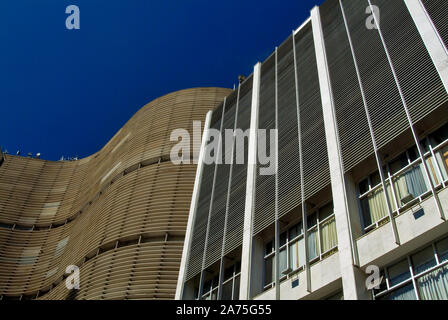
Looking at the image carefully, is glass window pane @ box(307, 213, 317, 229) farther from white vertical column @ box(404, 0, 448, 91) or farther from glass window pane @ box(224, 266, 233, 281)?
white vertical column @ box(404, 0, 448, 91)

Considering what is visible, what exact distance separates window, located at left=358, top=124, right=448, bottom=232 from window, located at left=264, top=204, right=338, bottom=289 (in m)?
1.27

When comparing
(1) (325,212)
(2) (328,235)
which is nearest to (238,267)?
(1) (325,212)

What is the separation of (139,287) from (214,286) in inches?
238

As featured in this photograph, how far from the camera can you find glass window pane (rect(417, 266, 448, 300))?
10039mm

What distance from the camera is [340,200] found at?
13453 mm

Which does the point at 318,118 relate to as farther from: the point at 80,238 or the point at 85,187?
the point at 85,187

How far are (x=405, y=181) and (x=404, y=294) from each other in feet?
10.4

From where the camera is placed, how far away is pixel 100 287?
23812 millimetres

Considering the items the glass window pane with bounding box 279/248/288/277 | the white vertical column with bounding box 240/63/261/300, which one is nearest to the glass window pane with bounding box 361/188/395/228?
the glass window pane with bounding box 279/248/288/277

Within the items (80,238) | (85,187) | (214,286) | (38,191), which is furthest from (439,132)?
(38,191)

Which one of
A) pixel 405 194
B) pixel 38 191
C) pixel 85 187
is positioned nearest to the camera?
pixel 405 194

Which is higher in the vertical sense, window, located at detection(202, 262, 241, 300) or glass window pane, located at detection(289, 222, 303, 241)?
glass window pane, located at detection(289, 222, 303, 241)

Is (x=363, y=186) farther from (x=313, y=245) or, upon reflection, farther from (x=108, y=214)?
(x=108, y=214)

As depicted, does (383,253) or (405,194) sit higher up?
Answer: (405,194)
